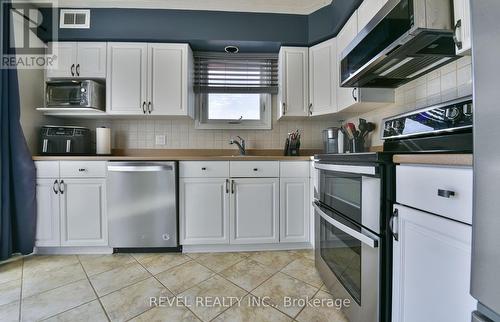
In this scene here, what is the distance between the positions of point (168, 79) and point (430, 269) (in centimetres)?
240

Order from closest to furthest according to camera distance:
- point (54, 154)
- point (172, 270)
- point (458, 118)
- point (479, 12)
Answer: point (479, 12)
point (458, 118)
point (172, 270)
point (54, 154)

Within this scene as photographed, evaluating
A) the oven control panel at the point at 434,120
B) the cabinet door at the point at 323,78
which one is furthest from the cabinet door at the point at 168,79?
the oven control panel at the point at 434,120

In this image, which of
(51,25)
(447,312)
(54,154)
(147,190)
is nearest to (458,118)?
(447,312)

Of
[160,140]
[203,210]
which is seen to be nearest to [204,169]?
[203,210]

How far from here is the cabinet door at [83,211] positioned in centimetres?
186

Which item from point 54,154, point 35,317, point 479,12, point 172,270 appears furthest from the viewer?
point 54,154

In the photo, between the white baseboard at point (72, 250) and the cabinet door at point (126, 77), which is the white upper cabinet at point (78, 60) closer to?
the cabinet door at point (126, 77)

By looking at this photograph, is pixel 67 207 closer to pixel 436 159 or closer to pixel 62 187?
pixel 62 187

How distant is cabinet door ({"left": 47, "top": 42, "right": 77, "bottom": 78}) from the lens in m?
2.12

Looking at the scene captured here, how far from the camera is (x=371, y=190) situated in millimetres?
880

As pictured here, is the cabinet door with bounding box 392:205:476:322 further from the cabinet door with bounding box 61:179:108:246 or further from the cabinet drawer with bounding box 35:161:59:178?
the cabinet drawer with bounding box 35:161:59:178

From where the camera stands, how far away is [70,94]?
6.78ft

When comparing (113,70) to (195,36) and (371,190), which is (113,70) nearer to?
(195,36)

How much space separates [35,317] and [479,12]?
7.15ft
